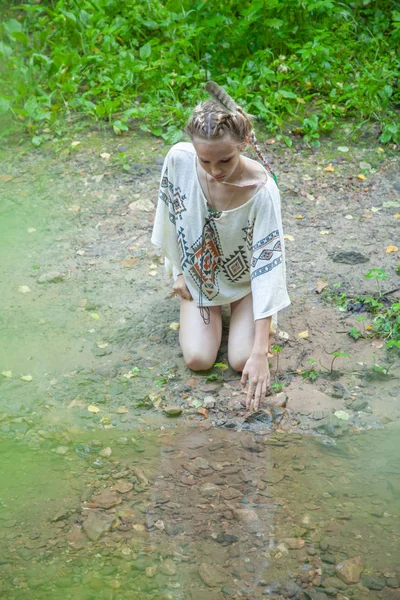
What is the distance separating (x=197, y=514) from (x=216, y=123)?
134cm

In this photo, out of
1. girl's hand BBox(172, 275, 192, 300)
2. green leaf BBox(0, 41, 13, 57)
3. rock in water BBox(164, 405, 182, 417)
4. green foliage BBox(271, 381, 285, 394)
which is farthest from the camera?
green leaf BBox(0, 41, 13, 57)

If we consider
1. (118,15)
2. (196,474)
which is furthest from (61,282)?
(118,15)

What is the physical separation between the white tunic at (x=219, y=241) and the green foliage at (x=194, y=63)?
165 cm

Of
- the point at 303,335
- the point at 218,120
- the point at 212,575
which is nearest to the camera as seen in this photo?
the point at 212,575

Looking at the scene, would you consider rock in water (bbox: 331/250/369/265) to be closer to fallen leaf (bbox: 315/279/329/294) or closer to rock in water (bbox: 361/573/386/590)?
fallen leaf (bbox: 315/279/329/294)

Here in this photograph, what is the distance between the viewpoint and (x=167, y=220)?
315 centimetres

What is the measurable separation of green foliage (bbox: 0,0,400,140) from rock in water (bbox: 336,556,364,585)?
297cm

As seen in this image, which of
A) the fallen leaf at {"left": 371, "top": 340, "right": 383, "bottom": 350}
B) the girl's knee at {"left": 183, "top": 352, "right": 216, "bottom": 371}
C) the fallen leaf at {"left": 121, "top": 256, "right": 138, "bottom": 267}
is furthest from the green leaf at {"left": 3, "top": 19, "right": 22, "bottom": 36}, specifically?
the fallen leaf at {"left": 371, "top": 340, "right": 383, "bottom": 350}

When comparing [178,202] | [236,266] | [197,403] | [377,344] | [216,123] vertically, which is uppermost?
[216,123]

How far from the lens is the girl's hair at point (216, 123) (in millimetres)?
2607

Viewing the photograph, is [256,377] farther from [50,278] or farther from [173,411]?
[50,278]

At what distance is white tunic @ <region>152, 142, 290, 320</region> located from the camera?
9.39 ft

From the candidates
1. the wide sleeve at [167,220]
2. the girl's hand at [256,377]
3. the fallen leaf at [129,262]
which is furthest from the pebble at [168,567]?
the fallen leaf at [129,262]

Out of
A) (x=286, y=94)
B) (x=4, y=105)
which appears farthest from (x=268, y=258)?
(x=4, y=105)
